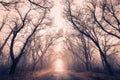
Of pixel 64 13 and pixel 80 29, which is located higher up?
pixel 64 13

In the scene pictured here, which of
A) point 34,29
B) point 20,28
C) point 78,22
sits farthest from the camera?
point 34,29

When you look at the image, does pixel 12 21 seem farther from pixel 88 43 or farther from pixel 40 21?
pixel 88 43

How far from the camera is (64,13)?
23516mm

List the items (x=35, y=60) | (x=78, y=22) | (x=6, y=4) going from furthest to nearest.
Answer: (x=35, y=60) < (x=78, y=22) < (x=6, y=4)

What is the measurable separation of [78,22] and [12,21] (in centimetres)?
944

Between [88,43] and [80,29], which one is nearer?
[80,29]

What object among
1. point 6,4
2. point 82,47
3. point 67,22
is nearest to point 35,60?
point 82,47

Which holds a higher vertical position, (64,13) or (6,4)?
(64,13)

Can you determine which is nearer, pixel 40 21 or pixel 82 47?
pixel 40 21

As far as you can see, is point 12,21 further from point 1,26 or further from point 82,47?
point 82,47

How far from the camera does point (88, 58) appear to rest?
46562 millimetres

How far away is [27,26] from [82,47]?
2229cm

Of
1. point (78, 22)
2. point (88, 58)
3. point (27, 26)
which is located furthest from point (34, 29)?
point (88, 58)

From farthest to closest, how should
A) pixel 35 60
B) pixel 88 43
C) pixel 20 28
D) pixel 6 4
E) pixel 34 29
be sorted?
pixel 35 60
pixel 88 43
pixel 34 29
pixel 20 28
pixel 6 4
